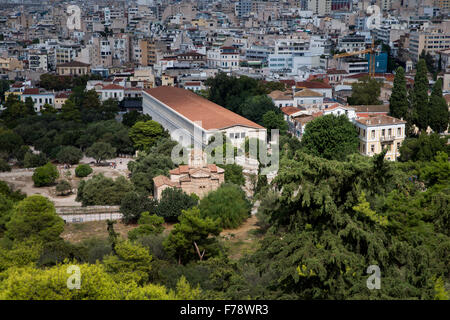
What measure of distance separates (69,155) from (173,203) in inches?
299

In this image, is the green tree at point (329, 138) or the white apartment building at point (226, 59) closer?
the green tree at point (329, 138)

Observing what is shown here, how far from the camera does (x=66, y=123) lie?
24.2 meters

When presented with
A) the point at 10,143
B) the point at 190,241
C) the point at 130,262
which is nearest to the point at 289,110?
the point at 10,143

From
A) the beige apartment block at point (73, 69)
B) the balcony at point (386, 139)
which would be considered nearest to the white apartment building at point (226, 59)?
the beige apartment block at point (73, 69)

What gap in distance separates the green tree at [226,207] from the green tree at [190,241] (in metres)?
2.86

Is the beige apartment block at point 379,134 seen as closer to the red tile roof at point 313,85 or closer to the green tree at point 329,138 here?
the green tree at point 329,138

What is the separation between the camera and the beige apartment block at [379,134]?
1869 centimetres

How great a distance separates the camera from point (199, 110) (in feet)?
73.6

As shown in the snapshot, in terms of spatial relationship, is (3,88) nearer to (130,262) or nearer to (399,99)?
(399,99)

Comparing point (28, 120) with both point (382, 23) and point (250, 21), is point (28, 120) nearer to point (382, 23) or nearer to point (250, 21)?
point (382, 23)

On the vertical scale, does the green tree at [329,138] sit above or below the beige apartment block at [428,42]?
below

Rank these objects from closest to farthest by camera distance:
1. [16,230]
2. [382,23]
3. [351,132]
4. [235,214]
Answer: [16,230] < [235,214] < [351,132] < [382,23]
